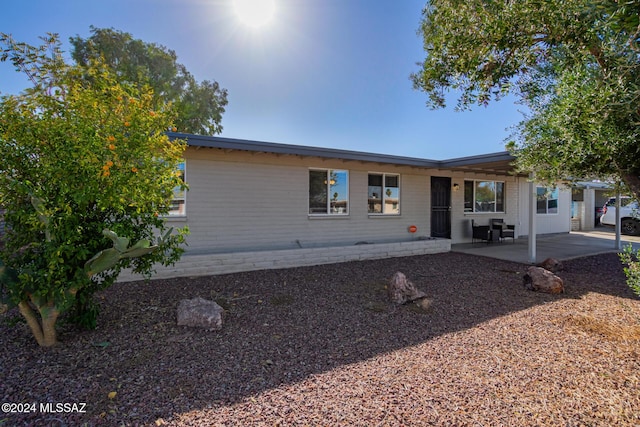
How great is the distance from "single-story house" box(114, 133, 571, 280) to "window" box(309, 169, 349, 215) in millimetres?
26

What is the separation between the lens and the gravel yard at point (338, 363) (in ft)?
7.03

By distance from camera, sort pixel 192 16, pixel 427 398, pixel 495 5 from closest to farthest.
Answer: pixel 427 398 < pixel 495 5 < pixel 192 16

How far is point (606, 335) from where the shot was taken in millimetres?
3455

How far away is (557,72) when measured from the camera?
333 centimetres

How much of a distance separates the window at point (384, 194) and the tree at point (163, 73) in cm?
814

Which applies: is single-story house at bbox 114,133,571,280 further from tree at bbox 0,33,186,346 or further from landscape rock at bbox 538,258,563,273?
tree at bbox 0,33,186,346

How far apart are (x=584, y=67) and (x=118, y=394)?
4.62 metres

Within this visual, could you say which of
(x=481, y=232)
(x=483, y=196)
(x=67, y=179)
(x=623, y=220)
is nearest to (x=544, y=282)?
(x=481, y=232)

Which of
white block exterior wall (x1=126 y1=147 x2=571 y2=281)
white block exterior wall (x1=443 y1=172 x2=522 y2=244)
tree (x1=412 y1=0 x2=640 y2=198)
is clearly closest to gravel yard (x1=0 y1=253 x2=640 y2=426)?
white block exterior wall (x1=126 y1=147 x2=571 y2=281)

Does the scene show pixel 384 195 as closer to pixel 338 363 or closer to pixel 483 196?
pixel 483 196

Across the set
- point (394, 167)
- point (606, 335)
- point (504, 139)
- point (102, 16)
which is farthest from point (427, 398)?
point (102, 16)

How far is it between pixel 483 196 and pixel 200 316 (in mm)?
10595

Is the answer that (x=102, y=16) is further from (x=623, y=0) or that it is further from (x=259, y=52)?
(x=623, y=0)

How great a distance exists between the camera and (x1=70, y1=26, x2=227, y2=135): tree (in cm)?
1459
